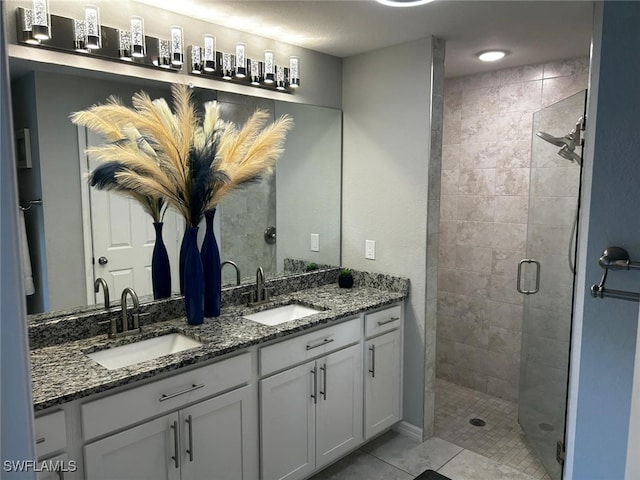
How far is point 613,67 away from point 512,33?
1.12 meters

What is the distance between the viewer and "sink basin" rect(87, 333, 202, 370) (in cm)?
191

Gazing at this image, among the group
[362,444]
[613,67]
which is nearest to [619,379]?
[613,67]

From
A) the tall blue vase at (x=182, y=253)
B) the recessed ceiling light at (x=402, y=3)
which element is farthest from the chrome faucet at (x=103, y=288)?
the recessed ceiling light at (x=402, y=3)

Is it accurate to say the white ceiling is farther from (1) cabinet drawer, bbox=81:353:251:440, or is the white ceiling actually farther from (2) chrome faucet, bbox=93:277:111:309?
(1) cabinet drawer, bbox=81:353:251:440

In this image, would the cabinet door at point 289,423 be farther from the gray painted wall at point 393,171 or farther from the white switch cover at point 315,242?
the white switch cover at point 315,242

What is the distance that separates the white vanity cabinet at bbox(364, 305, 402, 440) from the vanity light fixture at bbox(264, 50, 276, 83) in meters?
1.43

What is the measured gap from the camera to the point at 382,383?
2777 millimetres

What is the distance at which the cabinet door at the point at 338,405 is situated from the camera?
240cm

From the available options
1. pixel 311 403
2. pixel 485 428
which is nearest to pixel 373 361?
pixel 311 403

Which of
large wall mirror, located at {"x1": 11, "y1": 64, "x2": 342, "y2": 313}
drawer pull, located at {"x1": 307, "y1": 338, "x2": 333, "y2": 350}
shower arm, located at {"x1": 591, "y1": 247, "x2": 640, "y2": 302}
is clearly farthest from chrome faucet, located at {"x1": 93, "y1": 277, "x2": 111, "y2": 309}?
shower arm, located at {"x1": 591, "y1": 247, "x2": 640, "y2": 302}

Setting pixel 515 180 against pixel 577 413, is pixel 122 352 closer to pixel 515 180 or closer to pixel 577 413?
pixel 577 413

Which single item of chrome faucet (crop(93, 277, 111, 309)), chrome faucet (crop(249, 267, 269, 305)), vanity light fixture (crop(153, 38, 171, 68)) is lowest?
chrome faucet (crop(249, 267, 269, 305))

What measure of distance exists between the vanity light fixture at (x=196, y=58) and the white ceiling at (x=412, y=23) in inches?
6.0

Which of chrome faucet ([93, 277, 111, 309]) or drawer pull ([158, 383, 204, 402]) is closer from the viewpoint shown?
drawer pull ([158, 383, 204, 402])
